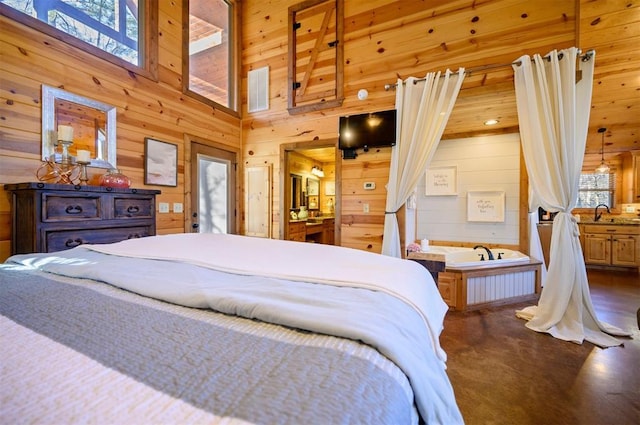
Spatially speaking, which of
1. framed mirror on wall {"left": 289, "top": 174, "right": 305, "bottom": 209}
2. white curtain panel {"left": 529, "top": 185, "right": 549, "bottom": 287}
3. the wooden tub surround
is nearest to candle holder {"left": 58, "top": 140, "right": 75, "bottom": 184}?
the wooden tub surround

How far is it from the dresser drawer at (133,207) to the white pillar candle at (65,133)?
2.03ft

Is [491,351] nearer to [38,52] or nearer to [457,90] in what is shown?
[457,90]

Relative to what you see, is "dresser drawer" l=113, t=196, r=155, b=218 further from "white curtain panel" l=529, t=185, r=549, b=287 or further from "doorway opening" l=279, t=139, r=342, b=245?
"white curtain panel" l=529, t=185, r=549, b=287

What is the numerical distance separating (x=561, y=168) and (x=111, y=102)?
4.38 meters

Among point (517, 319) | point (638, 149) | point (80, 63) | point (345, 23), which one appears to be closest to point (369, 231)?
point (517, 319)

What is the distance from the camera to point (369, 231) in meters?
3.53

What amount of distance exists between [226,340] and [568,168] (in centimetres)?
311

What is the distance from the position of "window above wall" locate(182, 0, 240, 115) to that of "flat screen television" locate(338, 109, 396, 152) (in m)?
1.90

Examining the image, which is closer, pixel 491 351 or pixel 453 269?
pixel 491 351

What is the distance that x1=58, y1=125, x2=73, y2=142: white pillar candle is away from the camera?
223 centimetres

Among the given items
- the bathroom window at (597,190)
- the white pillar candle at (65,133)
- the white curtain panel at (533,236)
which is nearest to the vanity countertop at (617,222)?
the bathroom window at (597,190)

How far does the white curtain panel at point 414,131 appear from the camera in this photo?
9.78ft

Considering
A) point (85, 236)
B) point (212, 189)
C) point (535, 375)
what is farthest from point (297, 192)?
point (535, 375)

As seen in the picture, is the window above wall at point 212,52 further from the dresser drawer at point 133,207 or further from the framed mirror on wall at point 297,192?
the framed mirror on wall at point 297,192
